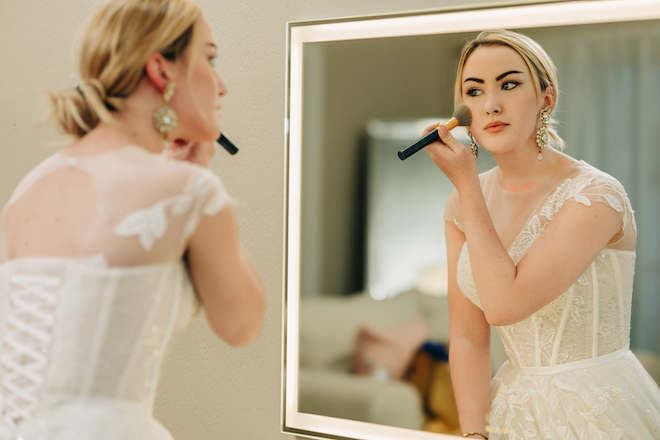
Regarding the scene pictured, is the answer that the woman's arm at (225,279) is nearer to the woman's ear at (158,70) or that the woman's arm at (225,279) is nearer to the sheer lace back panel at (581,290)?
the woman's ear at (158,70)

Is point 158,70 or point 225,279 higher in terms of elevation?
point 158,70

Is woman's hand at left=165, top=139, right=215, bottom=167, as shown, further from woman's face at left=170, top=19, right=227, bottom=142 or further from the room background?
the room background

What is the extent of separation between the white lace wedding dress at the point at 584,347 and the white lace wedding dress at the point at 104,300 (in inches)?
25.1

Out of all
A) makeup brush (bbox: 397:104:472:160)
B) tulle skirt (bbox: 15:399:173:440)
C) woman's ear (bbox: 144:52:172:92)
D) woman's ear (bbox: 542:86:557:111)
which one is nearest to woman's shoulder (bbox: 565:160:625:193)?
woman's ear (bbox: 542:86:557:111)

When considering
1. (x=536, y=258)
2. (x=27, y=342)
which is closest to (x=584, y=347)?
(x=536, y=258)

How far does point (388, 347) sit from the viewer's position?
1.30 meters

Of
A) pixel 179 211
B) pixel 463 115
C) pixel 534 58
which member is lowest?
pixel 179 211

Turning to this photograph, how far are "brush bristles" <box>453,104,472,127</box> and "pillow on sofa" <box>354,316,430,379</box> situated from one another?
1.39ft

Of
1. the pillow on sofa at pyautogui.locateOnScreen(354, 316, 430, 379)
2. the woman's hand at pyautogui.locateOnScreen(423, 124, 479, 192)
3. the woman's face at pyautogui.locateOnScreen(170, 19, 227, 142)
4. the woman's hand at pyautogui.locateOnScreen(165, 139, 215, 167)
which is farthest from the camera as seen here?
the pillow on sofa at pyautogui.locateOnScreen(354, 316, 430, 379)

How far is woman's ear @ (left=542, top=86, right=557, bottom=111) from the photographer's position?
1.10 metres

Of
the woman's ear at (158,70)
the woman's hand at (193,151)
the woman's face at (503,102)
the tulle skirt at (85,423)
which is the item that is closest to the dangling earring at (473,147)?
the woman's face at (503,102)

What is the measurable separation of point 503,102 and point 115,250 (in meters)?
0.76

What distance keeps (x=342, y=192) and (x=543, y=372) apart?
57 centimetres

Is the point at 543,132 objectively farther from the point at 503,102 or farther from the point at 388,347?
the point at 388,347
